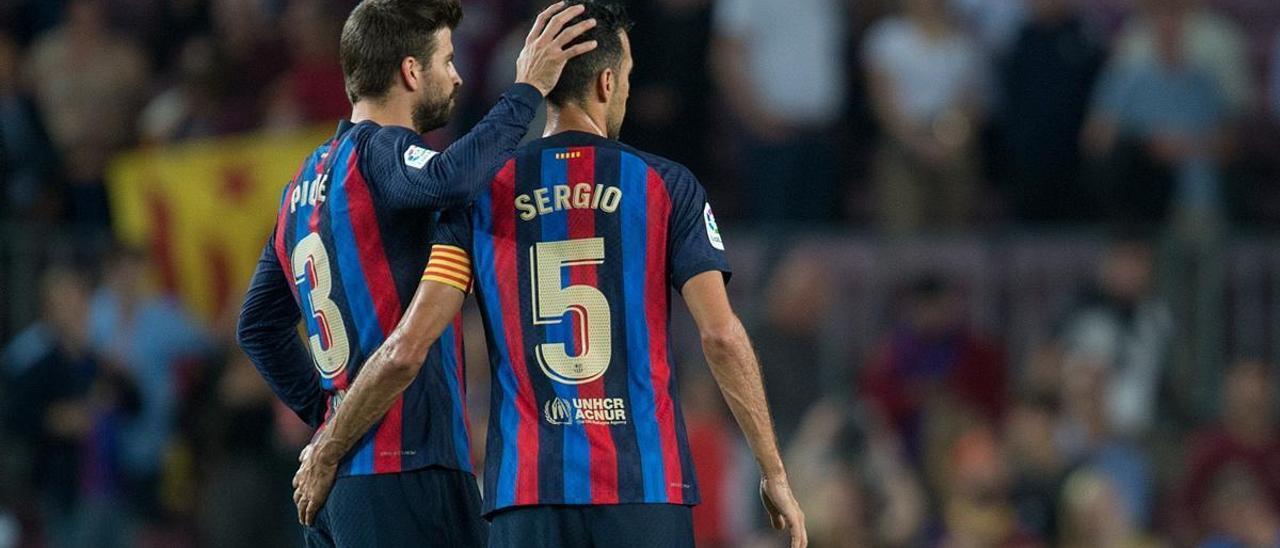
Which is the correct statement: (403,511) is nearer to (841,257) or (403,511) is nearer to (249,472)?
(249,472)

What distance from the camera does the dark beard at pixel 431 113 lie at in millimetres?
6508

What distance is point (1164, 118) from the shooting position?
1408cm

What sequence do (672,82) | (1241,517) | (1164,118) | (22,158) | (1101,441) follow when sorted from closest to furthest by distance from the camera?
(1241,517), (1101,441), (1164,118), (672,82), (22,158)

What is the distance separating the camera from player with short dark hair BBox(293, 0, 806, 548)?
6.19 m

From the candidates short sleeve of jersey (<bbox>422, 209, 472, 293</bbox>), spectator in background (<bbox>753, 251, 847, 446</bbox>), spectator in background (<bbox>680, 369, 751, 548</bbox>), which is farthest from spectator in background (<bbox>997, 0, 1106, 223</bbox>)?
short sleeve of jersey (<bbox>422, 209, 472, 293</bbox>)

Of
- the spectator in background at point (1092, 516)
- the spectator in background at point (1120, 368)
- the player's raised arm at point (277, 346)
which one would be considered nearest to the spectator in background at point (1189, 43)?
the spectator in background at point (1120, 368)

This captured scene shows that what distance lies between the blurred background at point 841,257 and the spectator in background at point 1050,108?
2 centimetres

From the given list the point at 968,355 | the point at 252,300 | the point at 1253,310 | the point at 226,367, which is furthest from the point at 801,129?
the point at 252,300

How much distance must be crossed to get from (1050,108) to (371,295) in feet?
29.0

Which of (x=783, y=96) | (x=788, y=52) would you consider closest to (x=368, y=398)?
(x=783, y=96)

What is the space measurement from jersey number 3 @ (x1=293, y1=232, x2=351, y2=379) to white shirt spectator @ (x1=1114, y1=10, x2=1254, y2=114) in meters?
8.87

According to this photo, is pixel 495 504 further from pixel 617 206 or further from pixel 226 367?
pixel 226 367

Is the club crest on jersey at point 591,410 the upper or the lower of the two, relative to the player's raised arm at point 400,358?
lower

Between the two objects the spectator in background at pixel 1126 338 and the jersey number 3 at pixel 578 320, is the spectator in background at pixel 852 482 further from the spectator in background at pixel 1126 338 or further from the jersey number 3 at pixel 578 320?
the jersey number 3 at pixel 578 320
